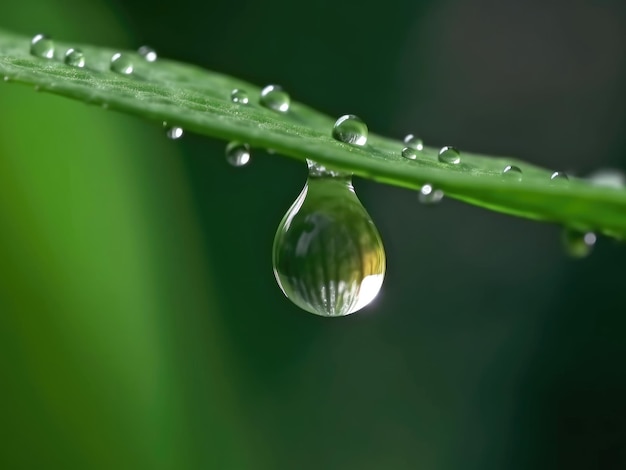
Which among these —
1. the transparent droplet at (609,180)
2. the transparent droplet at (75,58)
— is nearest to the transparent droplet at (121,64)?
the transparent droplet at (75,58)

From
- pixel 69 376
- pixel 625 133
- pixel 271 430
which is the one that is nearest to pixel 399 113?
pixel 625 133

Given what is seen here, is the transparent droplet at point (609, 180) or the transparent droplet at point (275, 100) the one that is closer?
the transparent droplet at point (609, 180)

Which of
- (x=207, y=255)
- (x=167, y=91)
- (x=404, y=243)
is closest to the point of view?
(x=167, y=91)

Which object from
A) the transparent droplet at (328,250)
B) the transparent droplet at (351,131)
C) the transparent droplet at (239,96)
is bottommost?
the transparent droplet at (328,250)

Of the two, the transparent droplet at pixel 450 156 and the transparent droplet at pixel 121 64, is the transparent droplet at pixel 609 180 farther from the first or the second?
the transparent droplet at pixel 121 64

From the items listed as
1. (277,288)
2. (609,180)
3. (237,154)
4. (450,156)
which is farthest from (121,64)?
(277,288)

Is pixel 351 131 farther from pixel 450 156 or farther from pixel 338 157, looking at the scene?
Result: pixel 338 157

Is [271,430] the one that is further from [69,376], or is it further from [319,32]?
[319,32]
